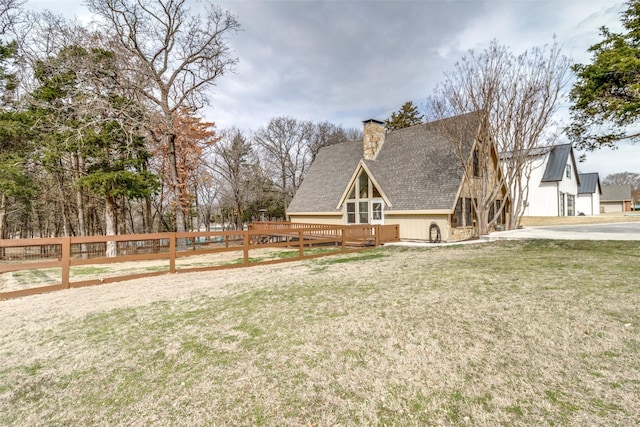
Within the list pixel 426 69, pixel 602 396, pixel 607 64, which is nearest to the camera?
pixel 602 396

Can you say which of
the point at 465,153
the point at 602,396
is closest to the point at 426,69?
the point at 465,153

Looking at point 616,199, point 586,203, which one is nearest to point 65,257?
point 586,203

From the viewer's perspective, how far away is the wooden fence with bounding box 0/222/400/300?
22.8ft

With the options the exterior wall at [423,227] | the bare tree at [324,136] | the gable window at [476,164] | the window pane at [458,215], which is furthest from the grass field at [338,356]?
the bare tree at [324,136]

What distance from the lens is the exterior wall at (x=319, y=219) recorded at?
61.7ft

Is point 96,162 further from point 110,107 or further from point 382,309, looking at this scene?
point 382,309

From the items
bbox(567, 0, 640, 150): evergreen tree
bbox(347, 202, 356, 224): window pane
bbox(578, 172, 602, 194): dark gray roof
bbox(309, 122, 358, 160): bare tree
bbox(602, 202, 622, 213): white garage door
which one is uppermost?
bbox(309, 122, 358, 160): bare tree

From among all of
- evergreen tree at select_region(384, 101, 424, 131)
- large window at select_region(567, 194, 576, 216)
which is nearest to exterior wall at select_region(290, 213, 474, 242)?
large window at select_region(567, 194, 576, 216)

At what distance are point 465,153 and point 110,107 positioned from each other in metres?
18.7

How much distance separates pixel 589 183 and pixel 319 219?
3196cm

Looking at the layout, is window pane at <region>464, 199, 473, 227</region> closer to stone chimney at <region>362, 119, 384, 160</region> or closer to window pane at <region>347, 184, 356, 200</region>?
window pane at <region>347, 184, 356, 200</region>

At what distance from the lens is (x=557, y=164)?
83.0 feet

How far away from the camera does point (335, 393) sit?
287 cm

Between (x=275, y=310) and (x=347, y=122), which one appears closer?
(x=275, y=310)
